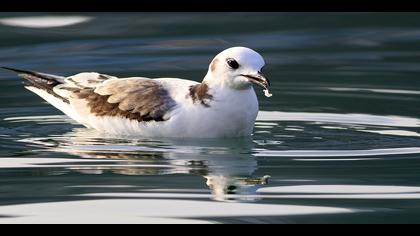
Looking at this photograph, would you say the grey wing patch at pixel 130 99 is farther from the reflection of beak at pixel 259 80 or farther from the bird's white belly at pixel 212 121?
the reflection of beak at pixel 259 80

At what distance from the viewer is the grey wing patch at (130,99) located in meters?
13.1

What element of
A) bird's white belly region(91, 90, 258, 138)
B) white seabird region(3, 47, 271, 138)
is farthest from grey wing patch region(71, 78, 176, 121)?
bird's white belly region(91, 90, 258, 138)

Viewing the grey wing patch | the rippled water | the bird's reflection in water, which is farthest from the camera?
the grey wing patch

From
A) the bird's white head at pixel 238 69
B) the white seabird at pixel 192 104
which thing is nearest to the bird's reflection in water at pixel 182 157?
the white seabird at pixel 192 104

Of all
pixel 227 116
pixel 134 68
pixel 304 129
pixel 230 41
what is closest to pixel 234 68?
pixel 227 116

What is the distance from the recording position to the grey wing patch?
13.1 metres

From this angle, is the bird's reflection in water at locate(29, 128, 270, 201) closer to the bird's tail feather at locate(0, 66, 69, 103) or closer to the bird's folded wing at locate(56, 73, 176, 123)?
the bird's folded wing at locate(56, 73, 176, 123)

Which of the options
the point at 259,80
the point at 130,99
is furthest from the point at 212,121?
the point at 130,99

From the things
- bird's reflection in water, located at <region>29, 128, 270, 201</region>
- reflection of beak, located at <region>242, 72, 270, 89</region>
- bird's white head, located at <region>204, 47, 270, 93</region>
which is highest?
bird's white head, located at <region>204, 47, 270, 93</region>

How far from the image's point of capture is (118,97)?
13492mm

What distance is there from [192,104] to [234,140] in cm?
A: 52

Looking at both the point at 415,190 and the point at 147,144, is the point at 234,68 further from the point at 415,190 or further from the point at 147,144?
the point at 415,190

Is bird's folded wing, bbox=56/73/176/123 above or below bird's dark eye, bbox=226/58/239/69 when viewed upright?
below

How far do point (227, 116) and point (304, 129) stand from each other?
3.56ft
